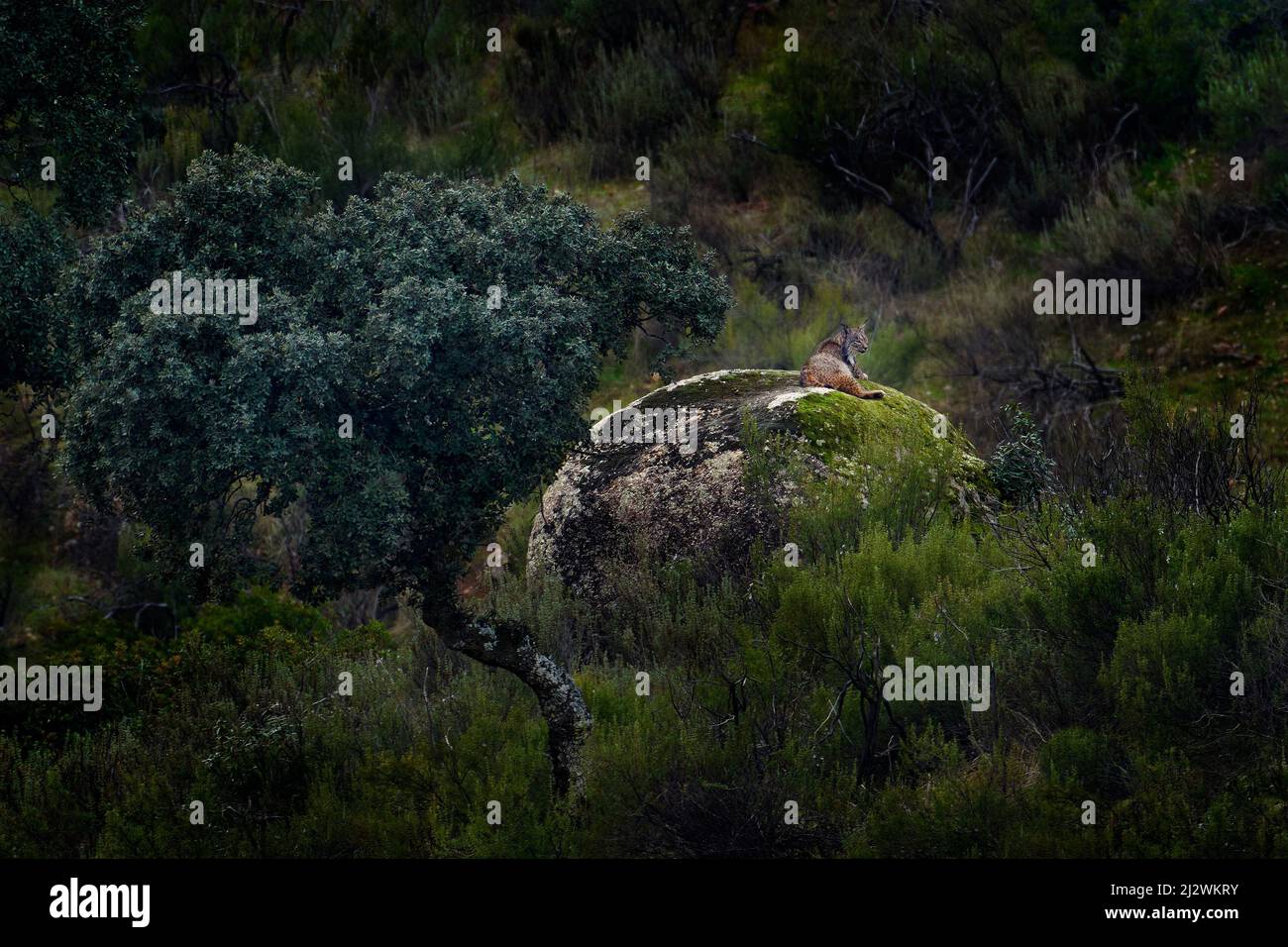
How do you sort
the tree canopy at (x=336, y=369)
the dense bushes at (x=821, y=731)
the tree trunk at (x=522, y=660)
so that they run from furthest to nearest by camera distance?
the tree trunk at (x=522, y=660), the tree canopy at (x=336, y=369), the dense bushes at (x=821, y=731)

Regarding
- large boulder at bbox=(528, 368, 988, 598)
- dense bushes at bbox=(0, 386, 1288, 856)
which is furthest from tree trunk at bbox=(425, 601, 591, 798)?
large boulder at bbox=(528, 368, 988, 598)

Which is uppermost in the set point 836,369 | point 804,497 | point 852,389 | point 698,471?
point 836,369

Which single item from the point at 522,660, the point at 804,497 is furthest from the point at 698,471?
the point at 522,660

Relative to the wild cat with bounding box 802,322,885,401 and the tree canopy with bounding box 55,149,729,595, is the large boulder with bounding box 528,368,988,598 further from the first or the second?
the tree canopy with bounding box 55,149,729,595

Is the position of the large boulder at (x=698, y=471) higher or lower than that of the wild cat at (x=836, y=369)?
lower

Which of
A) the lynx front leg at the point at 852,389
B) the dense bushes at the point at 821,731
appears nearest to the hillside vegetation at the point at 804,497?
the dense bushes at the point at 821,731

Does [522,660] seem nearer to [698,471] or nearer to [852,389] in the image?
[698,471]

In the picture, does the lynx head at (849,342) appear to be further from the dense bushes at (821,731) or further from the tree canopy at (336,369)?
the tree canopy at (336,369)
